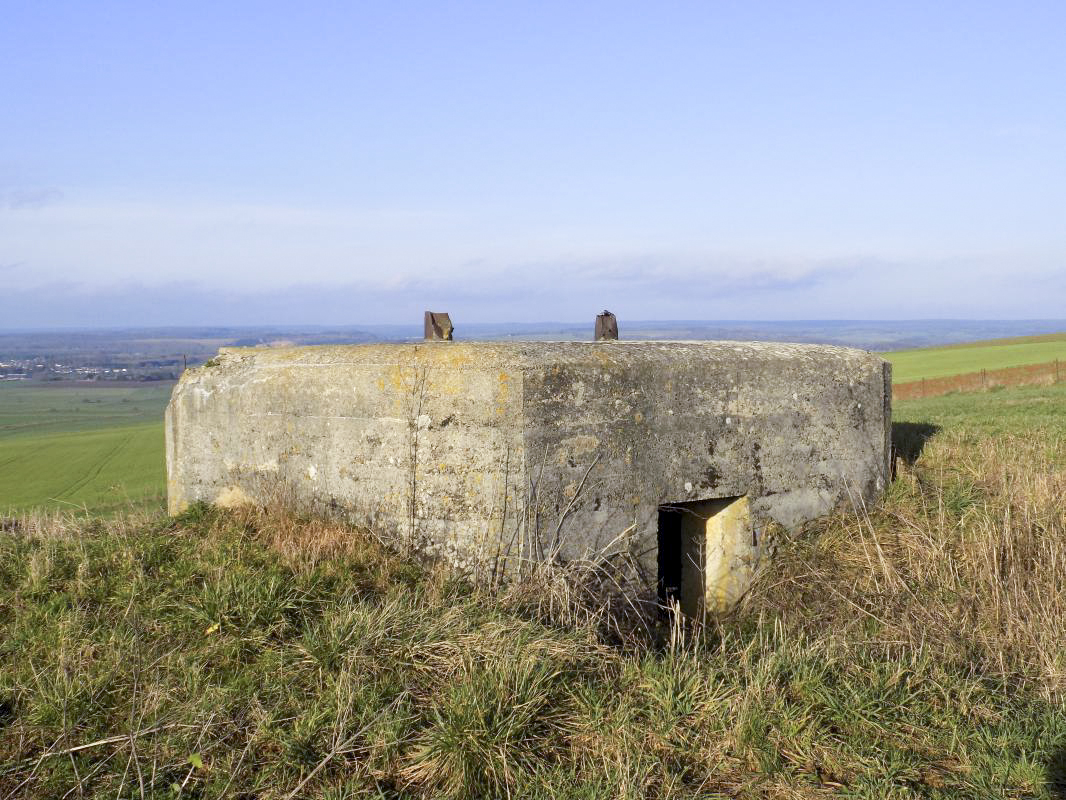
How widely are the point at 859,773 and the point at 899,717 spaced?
0.42 m

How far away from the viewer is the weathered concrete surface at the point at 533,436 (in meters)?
4.57

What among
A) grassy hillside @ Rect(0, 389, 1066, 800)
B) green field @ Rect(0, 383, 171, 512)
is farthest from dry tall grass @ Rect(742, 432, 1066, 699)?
green field @ Rect(0, 383, 171, 512)

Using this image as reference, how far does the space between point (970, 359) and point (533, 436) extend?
3183cm

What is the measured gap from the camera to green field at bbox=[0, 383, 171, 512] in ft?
48.5

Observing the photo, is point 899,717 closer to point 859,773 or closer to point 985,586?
point 859,773

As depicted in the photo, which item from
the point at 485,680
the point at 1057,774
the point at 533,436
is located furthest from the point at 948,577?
the point at 485,680

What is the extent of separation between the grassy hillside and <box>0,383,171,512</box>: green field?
3.06m

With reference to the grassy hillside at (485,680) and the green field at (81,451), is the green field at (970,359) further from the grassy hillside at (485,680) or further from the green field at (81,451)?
the grassy hillside at (485,680)

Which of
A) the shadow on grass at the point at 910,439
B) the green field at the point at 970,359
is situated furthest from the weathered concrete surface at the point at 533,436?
the green field at the point at 970,359

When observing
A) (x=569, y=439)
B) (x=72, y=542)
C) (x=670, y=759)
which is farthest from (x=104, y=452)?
(x=670, y=759)

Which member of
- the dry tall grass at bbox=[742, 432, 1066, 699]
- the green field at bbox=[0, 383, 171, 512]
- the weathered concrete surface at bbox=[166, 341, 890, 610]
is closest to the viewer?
the dry tall grass at bbox=[742, 432, 1066, 699]

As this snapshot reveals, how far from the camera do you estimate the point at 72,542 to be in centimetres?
492

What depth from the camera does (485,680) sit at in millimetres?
3145

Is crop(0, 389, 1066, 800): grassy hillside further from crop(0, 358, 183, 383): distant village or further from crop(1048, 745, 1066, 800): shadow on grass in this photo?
crop(0, 358, 183, 383): distant village
